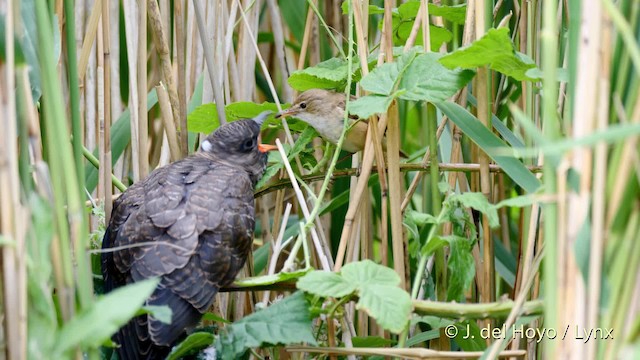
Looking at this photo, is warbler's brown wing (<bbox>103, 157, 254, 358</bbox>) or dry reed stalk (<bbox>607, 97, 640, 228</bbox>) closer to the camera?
dry reed stalk (<bbox>607, 97, 640, 228</bbox>)

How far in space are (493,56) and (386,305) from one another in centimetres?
55

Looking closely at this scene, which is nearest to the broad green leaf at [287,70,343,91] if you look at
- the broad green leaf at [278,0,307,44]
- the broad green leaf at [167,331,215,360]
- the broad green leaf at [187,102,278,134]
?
the broad green leaf at [187,102,278,134]

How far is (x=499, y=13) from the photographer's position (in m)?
2.59

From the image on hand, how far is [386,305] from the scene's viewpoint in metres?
1.62

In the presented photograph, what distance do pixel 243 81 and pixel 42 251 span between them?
1.33 metres

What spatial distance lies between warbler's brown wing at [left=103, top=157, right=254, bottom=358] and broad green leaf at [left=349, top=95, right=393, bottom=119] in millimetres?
445

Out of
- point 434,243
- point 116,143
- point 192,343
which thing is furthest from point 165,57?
point 434,243

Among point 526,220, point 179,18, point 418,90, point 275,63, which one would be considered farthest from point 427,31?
point 275,63

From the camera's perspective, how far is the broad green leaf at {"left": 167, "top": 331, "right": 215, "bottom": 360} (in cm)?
177

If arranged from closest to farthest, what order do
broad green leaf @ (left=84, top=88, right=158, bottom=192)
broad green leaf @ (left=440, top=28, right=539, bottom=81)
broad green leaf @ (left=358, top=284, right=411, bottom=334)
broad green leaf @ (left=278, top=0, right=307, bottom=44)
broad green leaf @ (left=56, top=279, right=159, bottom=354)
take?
broad green leaf @ (left=56, top=279, right=159, bottom=354) < broad green leaf @ (left=358, top=284, right=411, bottom=334) < broad green leaf @ (left=440, top=28, right=539, bottom=81) < broad green leaf @ (left=84, top=88, right=158, bottom=192) < broad green leaf @ (left=278, top=0, right=307, bottom=44)

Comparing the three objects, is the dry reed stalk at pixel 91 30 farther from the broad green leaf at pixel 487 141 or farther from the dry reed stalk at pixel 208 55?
the broad green leaf at pixel 487 141

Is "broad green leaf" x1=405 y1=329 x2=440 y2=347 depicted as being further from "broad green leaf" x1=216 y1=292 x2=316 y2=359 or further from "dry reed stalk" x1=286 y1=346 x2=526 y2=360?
"broad green leaf" x1=216 y1=292 x2=316 y2=359

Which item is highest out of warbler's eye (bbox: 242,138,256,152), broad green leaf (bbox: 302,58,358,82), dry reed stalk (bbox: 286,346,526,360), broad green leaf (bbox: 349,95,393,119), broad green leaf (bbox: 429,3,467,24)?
broad green leaf (bbox: 429,3,467,24)

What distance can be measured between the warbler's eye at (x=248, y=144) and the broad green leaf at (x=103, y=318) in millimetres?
1267
